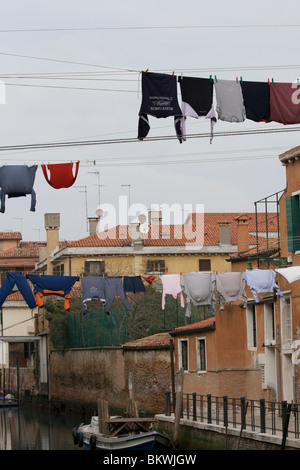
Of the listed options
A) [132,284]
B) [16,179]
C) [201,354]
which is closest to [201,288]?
[201,354]

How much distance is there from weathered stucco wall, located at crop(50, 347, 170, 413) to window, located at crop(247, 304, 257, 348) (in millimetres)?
5054

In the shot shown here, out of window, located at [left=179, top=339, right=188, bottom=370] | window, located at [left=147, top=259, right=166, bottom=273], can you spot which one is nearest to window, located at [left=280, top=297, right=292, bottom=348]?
window, located at [left=179, top=339, right=188, bottom=370]

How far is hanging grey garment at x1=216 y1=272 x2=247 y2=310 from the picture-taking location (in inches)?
1252

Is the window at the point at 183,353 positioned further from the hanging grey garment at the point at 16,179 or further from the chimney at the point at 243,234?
the hanging grey garment at the point at 16,179

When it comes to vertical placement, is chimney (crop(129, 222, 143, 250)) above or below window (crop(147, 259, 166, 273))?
above

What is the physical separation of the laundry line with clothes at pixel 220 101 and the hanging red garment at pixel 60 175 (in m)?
3.07

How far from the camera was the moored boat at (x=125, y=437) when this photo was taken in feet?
89.9

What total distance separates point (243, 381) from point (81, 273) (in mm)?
28133

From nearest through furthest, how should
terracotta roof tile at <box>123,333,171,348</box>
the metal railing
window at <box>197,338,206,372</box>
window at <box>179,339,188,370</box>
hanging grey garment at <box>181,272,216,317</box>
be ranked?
the metal railing
hanging grey garment at <box>181,272,216,317</box>
window at <box>197,338,206,372</box>
window at <box>179,339,188,370</box>
terracotta roof tile at <box>123,333,171,348</box>

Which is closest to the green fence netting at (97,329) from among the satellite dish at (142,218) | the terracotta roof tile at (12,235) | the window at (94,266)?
the window at (94,266)

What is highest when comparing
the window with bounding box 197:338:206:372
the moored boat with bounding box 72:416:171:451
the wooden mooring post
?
the window with bounding box 197:338:206:372

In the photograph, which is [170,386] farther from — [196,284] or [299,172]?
[299,172]

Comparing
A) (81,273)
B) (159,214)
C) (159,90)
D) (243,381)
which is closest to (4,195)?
(159,90)

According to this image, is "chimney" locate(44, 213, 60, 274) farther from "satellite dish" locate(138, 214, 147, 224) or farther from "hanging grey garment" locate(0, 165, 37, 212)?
"hanging grey garment" locate(0, 165, 37, 212)
